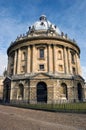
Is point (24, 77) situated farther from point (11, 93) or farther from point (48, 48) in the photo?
point (48, 48)

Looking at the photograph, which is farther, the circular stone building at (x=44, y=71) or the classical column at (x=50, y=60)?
the classical column at (x=50, y=60)

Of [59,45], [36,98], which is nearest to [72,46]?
[59,45]

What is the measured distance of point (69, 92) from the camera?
116ft

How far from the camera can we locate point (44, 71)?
37094 millimetres

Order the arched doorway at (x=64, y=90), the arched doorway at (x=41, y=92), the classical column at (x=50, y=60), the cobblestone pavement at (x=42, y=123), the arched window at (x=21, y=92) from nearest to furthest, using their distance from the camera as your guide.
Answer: the cobblestone pavement at (x=42, y=123) → the arched doorway at (x=41, y=92) → the arched doorway at (x=64, y=90) → the arched window at (x=21, y=92) → the classical column at (x=50, y=60)

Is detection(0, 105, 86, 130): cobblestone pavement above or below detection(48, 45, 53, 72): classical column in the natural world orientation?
below

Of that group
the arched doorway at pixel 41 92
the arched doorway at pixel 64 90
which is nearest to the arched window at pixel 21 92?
the arched doorway at pixel 41 92

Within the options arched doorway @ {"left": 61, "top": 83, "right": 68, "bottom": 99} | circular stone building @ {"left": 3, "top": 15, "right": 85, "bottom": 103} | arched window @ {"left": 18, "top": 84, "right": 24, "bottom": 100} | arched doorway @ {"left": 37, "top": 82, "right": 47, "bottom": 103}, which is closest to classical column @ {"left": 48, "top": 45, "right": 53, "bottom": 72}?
circular stone building @ {"left": 3, "top": 15, "right": 85, "bottom": 103}

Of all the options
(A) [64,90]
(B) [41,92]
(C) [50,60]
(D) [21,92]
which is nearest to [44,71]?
(C) [50,60]

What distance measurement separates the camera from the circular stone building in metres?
34.7

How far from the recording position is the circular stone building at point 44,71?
34719mm

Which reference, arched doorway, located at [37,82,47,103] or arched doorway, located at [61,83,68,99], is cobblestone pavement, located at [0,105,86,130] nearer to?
arched doorway, located at [37,82,47,103]

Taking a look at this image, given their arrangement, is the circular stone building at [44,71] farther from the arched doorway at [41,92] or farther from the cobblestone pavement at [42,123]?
the cobblestone pavement at [42,123]

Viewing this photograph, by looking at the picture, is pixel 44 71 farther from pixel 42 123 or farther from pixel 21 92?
pixel 42 123
